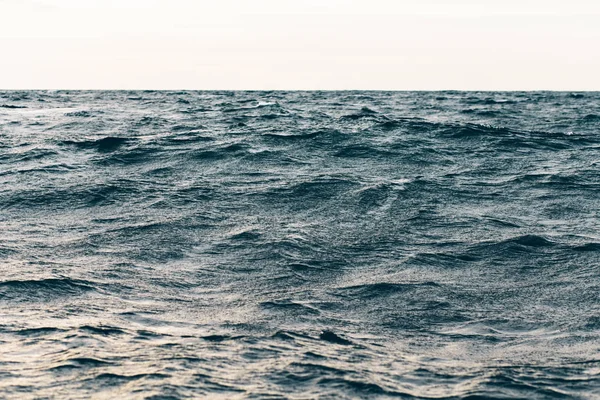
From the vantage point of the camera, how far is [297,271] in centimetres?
743

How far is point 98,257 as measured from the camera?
7.73 metres

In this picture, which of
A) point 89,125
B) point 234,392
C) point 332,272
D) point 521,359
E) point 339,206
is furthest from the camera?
point 89,125

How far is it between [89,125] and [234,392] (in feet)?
54.6

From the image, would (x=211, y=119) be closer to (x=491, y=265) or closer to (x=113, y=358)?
(x=491, y=265)

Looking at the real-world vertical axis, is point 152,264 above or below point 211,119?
below

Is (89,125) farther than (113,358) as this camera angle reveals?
Yes

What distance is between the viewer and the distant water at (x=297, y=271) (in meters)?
4.63

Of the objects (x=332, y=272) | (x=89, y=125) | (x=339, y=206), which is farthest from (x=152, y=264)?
(x=89, y=125)

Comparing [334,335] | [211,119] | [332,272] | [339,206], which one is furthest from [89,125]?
[334,335]

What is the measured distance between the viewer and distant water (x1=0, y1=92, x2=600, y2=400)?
463 cm

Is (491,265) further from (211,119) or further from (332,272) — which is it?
(211,119)

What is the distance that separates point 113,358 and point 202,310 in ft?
4.64

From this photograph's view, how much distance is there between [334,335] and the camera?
5.44 m

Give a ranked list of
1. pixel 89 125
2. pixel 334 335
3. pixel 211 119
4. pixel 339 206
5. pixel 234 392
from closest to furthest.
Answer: pixel 234 392
pixel 334 335
pixel 339 206
pixel 89 125
pixel 211 119
